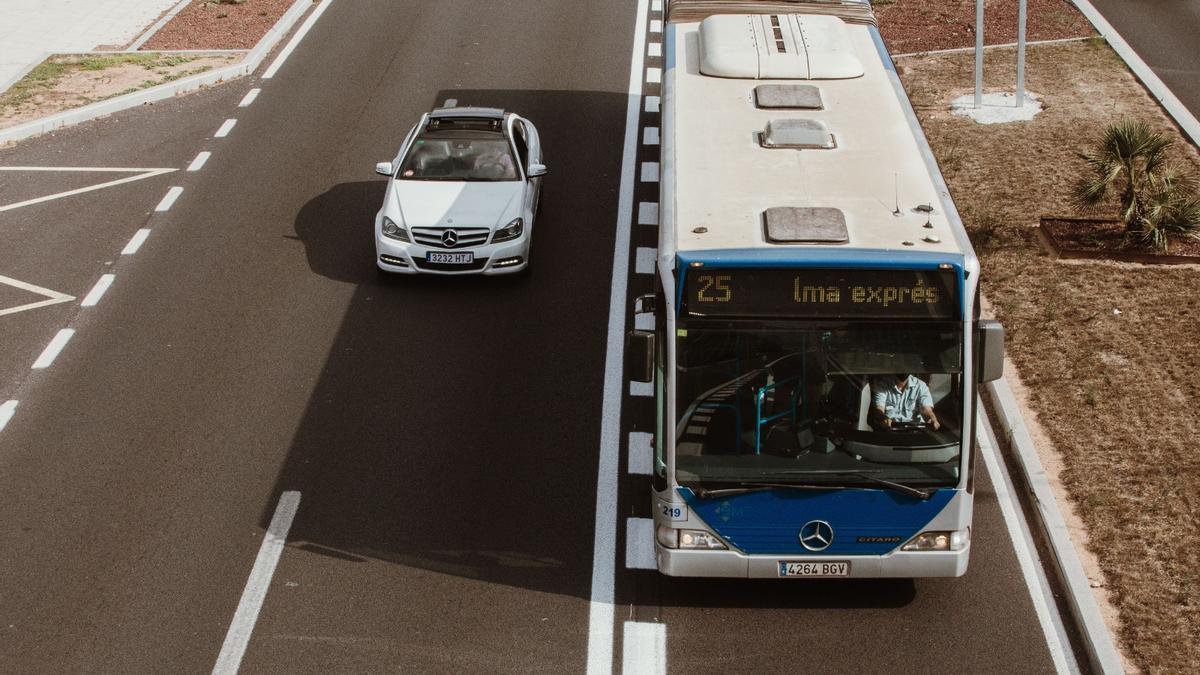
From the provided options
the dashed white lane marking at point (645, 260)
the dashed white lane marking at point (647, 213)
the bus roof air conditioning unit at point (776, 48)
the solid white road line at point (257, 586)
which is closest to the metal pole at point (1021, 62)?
the dashed white lane marking at point (647, 213)

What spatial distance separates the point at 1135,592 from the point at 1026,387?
3428 millimetres

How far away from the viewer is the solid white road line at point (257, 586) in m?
10.4

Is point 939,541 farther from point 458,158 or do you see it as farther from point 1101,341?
point 458,158

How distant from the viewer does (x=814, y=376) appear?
9.67 metres

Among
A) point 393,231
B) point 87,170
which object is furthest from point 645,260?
point 87,170

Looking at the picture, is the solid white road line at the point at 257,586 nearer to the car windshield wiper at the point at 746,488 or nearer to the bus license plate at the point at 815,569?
the car windshield wiper at the point at 746,488

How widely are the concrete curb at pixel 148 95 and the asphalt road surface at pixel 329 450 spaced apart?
44 centimetres

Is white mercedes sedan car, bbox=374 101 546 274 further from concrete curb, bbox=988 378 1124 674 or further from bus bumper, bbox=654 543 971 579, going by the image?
bus bumper, bbox=654 543 971 579

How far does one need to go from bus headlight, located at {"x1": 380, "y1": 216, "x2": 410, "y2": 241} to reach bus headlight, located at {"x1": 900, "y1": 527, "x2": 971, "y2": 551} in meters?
8.46

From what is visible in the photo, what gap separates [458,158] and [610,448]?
5966 millimetres

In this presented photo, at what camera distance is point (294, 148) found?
21125 millimetres

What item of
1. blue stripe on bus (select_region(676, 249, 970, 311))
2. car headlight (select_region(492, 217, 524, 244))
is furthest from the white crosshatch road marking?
blue stripe on bus (select_region(676, 249, 970, 311))

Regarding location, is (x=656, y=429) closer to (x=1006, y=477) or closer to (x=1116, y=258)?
(x=1006, y=477)

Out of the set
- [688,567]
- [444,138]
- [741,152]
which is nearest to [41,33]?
[444,138]
